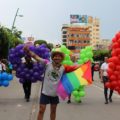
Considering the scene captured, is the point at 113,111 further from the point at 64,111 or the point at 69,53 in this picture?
the point at 69,53

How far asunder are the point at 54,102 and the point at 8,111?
507cm

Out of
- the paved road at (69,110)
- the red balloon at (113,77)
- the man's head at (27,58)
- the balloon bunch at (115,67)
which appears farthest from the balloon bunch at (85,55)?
the red balloon at (113,77)

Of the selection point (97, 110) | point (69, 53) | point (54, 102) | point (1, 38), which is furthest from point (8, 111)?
point (1, 38)

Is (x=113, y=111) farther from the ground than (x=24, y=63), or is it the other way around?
(x=24, y=63)

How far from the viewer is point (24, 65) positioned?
57.1ft

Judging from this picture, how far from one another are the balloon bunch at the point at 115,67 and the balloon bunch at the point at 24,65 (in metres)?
6.46

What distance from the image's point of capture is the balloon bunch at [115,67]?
34.6ft

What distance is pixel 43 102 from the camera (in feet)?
30.0

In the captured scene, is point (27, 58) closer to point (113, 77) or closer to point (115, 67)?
point (115, 67)

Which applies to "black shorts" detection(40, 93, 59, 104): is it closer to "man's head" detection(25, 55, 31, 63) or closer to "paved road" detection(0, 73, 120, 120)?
"paved road" detection(0, 73, 120, 120)

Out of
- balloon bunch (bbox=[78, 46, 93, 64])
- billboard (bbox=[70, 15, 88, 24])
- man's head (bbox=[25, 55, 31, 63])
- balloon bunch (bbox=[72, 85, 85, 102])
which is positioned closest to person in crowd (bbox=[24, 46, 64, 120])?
balloon bunch (bbox=[78, 46, 93, 64])

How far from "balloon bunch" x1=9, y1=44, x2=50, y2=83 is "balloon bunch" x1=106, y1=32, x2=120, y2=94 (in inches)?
254

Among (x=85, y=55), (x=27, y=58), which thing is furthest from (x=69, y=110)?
(x=27, y=58)

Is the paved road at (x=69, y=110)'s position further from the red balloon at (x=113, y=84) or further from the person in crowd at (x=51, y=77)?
the person in crowd at (x=51, y=77)
